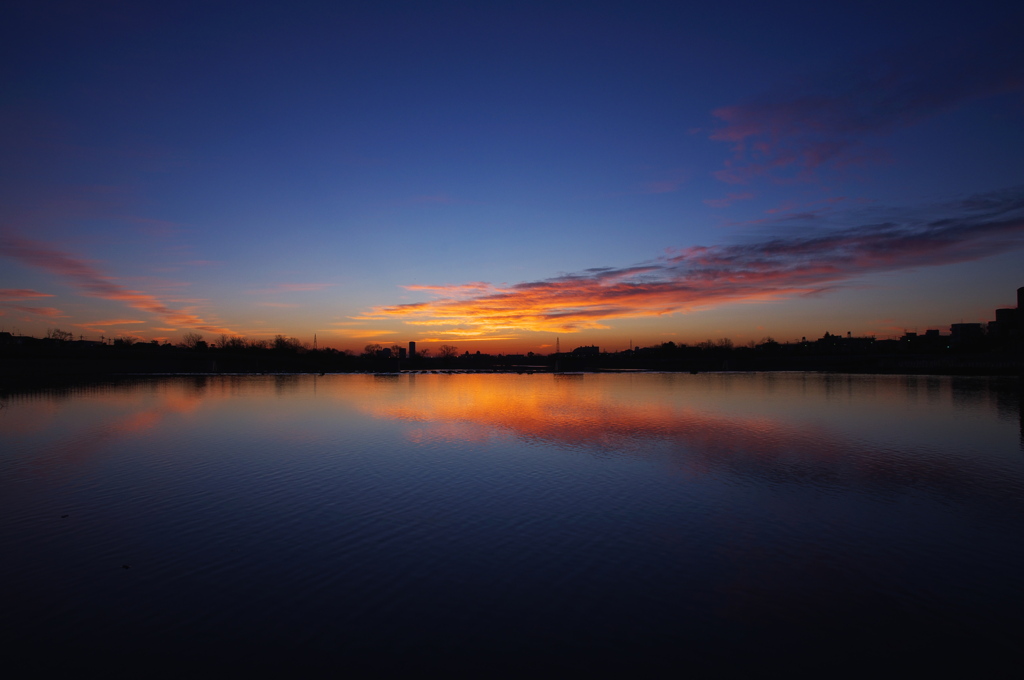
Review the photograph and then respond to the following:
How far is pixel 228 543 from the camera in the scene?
13.1 m

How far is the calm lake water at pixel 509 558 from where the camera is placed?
854 cm

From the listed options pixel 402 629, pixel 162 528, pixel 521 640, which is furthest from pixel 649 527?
pixel 162 528

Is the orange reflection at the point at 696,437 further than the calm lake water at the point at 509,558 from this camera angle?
Yes

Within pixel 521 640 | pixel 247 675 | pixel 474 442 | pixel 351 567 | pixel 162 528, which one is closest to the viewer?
pixel 247 675

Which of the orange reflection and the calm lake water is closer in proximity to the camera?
the calm lake water

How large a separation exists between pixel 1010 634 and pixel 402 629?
10.3 meters

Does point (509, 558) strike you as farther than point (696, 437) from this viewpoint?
No

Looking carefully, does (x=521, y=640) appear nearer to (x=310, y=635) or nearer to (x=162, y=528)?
(x=310, y=635)

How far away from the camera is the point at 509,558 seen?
482 inches

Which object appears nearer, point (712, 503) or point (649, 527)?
point (649, 527)

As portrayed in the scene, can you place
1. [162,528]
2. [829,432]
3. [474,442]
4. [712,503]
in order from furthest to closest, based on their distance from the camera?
[829,432]
[474,442]
[712,503]
[162,528]

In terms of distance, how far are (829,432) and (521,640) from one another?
3147 cm

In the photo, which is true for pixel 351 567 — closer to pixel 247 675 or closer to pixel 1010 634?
pixel 247 675

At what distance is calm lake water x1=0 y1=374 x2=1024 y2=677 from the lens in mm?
8539
